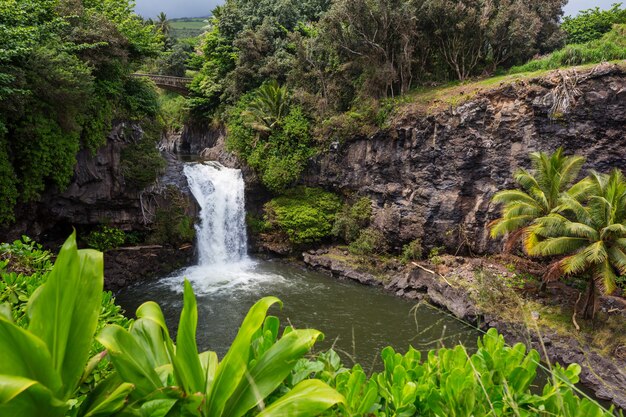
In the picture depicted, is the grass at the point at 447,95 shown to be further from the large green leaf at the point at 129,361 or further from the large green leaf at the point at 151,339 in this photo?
the large green leaf at the point at 129,361

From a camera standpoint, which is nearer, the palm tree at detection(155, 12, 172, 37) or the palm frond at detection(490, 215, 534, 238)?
the palm frond at detection(490, 215, 534, 238)

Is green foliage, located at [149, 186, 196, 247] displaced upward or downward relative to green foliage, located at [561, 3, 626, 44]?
downward

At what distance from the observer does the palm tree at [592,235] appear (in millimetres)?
8906

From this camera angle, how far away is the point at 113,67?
1273cm

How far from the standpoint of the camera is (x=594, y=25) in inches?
821

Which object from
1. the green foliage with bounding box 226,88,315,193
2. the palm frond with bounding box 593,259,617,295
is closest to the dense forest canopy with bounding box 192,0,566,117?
the green foliage with bounding box 226,88,315,193

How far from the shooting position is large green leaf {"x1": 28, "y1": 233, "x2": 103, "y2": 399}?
1.27 metres

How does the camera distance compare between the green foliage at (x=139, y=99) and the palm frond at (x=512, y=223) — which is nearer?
the palm frond at (x=512, y=223)

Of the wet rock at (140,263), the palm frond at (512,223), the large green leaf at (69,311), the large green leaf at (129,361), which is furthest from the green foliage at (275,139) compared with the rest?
the large green leaf at (69,311)

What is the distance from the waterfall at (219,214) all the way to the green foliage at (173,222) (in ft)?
2.18

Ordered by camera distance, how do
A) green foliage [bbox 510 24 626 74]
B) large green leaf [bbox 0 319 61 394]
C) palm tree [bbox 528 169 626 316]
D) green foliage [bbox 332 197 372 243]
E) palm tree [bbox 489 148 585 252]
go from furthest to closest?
green foliage [bbox 332 197 372 243] < green foliage [bbox 510 24 626 74] < palm tree [bbox 489 148 585 252] < palm tree [bbox 528 169 626 316] < large green leaf [bbox 0 319 61 394]

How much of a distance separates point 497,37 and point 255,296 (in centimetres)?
1502

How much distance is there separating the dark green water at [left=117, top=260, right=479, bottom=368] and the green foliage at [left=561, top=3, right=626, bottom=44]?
61.1 feet

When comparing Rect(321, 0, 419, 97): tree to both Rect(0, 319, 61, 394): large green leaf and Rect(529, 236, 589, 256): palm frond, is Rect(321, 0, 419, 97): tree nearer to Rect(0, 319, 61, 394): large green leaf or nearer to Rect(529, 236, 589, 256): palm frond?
Rect(529, 236, 589, 256): palm frond
